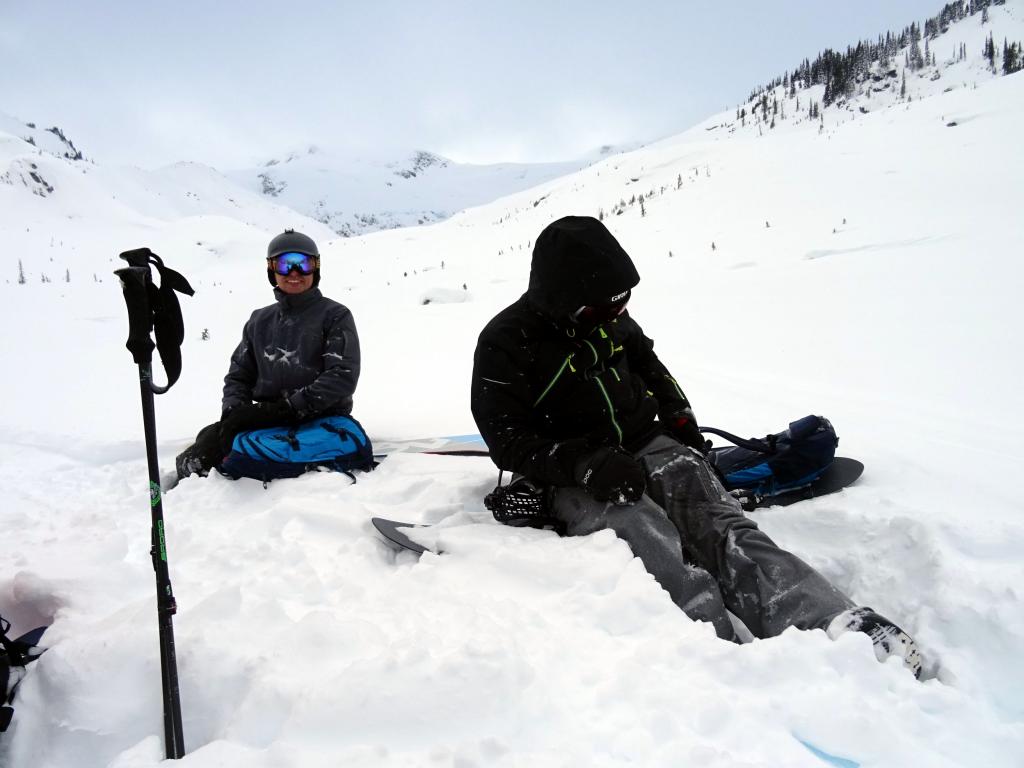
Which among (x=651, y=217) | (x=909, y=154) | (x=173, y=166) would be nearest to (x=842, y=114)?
(x=909, y=154)

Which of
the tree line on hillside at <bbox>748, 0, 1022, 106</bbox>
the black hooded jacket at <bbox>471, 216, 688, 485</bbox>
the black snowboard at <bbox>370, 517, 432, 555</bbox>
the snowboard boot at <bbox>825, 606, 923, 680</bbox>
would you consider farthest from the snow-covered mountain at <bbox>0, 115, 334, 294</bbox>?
the tree line on hillside at <bbox>748, 0, 1022, 106</bbox>

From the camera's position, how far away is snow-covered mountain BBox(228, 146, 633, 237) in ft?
322

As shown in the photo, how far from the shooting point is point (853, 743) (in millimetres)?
1207

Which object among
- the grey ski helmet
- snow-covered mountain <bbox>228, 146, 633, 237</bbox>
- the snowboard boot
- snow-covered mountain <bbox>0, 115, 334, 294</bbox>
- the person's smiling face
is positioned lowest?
the snowboard boot

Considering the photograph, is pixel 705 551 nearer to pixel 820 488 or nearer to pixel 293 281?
pixel 820 488

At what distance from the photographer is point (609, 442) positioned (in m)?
2.43

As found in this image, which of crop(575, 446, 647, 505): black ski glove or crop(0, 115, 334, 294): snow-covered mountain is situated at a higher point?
crop(0, 115, 334, 294): snow-covered mountain

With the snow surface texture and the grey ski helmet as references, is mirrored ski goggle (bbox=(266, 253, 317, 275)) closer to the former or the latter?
the grey ski helmet

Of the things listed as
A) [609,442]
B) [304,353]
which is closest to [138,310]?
[609,442]

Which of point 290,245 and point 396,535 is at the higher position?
point 290,245

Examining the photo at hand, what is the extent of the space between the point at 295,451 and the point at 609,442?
5.73ft

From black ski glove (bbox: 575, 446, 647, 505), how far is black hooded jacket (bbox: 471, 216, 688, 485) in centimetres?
8

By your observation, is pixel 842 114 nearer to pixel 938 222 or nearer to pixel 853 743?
pixel 938 222

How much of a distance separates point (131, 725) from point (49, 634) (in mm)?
482
